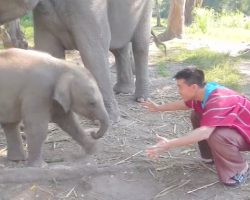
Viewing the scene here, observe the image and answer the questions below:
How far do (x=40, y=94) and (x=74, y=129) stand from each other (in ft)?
1.72

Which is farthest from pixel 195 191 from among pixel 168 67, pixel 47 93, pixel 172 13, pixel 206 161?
pixel 172 13

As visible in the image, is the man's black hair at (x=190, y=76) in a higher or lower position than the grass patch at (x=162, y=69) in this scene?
higher

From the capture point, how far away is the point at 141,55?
640 cm

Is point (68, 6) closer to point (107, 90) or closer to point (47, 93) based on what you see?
point (107, 90)

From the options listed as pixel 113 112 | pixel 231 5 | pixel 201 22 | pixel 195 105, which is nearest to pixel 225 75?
pixel 113 112

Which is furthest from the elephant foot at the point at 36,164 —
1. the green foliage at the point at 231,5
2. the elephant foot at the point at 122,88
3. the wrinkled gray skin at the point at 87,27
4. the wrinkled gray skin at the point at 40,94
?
the green foliage at the point at 231,5

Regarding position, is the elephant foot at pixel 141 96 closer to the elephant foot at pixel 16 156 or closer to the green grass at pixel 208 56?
the green grass at pixel 208 56

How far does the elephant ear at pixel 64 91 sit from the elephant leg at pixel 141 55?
2260mm

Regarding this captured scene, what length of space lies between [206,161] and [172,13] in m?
8.99

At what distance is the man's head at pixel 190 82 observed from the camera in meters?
3.88

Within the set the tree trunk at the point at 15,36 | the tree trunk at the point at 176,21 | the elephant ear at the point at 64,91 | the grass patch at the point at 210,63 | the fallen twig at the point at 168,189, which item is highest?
the elephant ear at the point at 64,91

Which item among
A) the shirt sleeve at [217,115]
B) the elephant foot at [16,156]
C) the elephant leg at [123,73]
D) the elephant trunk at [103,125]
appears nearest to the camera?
the shirt sleeve at [217,115]

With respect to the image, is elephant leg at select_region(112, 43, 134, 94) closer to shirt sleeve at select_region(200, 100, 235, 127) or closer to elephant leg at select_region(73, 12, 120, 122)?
elephant leg at select_region(73, 12, 120, 122)

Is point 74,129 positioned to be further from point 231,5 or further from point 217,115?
point 231,5
